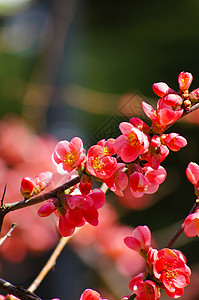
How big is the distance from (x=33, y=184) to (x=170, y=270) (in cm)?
13

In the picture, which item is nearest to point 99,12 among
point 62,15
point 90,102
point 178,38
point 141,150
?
point 178,38

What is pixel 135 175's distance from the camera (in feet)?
1.08

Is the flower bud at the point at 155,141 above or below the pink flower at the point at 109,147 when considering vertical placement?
above

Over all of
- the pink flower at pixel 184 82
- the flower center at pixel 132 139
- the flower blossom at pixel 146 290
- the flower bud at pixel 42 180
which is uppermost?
the pink flower at pixel 184 82

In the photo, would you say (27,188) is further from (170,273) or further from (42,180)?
(170,273)

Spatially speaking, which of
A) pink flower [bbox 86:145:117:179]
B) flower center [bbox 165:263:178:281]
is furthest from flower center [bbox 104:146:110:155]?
flower center [bbox 165:263:178:281]

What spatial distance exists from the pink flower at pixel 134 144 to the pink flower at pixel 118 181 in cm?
2

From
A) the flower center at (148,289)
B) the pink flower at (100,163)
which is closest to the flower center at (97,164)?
the pink flower at (100,163)

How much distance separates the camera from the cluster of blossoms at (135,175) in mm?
323

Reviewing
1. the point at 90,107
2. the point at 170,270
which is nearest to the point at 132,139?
the point at 170,270

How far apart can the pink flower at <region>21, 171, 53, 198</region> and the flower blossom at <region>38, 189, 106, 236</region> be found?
2cm

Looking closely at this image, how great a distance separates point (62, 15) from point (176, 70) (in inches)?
28.1

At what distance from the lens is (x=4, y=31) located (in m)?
2.64

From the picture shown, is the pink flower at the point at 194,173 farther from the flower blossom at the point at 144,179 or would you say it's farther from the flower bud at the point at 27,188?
the flower bud at the point at 27,188
